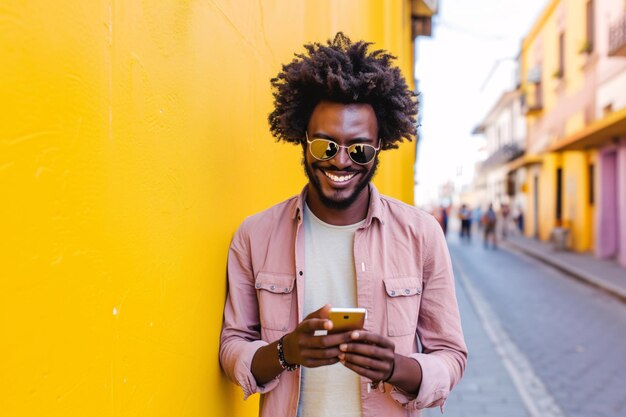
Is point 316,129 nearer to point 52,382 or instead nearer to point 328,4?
point 52,382

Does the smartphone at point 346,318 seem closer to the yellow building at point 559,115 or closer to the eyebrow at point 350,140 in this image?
the eyebrow at point 350,140

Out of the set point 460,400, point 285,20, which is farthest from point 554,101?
point 285,20

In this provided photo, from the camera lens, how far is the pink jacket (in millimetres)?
1826

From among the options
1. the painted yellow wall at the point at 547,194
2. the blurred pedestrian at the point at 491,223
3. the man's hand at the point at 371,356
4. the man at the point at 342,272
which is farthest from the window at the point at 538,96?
the man's hand at the point at 371,356

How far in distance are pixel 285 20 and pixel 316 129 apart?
1266mm

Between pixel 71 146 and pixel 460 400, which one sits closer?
pixel 71 146

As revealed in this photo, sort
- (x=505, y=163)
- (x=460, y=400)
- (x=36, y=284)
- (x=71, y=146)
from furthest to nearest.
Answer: (x=505, y=163) → (x=460, y=400) → (x=71, y=146) → (x=36, y=284)

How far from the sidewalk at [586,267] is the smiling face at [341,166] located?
33.2 feet

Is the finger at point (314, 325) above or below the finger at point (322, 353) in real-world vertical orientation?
above

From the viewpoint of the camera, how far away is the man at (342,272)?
1828 mm

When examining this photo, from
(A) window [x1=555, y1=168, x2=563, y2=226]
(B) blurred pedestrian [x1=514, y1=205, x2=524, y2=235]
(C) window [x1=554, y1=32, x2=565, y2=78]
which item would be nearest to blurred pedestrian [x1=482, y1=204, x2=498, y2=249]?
(A) window [x1=555, y1=168, x2=563, y2=226]

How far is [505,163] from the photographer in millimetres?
34562

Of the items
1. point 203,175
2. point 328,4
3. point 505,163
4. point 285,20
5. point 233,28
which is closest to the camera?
point 203,175

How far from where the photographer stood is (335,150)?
187 cm
